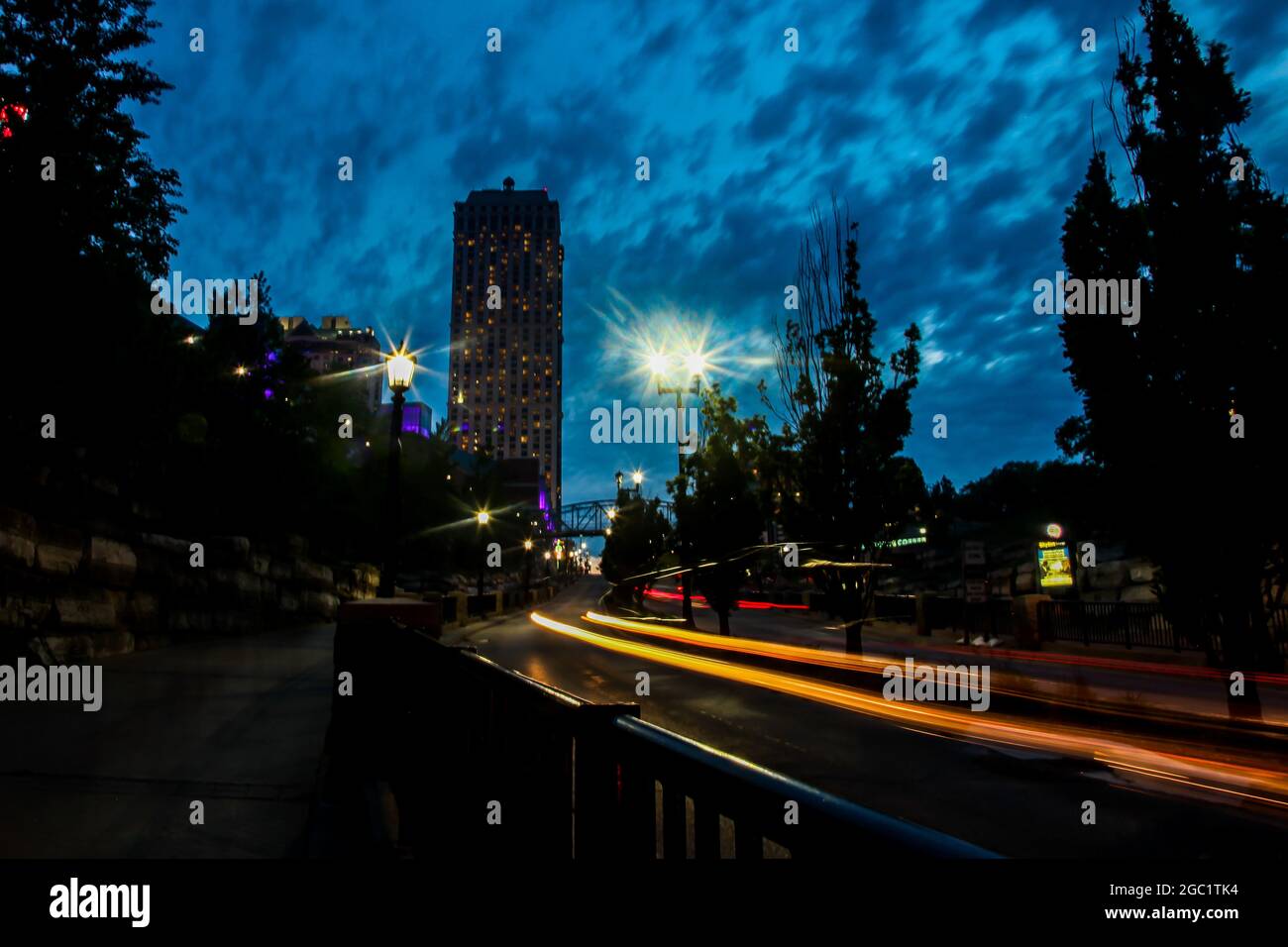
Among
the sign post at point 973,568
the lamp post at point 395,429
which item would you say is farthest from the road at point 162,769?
the sign post at point 973,568

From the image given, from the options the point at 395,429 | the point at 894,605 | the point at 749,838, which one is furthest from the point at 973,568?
the point at 749,838

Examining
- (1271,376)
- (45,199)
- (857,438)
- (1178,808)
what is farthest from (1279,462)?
(45,199)

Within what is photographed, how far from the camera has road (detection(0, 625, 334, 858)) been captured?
4719mm

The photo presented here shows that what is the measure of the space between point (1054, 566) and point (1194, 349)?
18.0 m

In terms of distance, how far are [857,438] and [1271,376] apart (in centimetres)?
812

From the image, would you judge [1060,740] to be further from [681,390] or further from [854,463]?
[681,390]

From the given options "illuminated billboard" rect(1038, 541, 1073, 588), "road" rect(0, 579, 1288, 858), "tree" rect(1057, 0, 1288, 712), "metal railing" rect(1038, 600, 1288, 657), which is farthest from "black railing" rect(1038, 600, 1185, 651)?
"road" rect(0, 579, 1288, 858)

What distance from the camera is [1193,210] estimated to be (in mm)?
9430

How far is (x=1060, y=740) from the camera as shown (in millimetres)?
8727

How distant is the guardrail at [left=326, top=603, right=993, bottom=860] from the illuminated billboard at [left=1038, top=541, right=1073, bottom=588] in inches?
911

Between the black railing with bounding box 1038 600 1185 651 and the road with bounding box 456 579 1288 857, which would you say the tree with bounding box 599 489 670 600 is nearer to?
the black railing with bounding box 1038 600 1185 651
